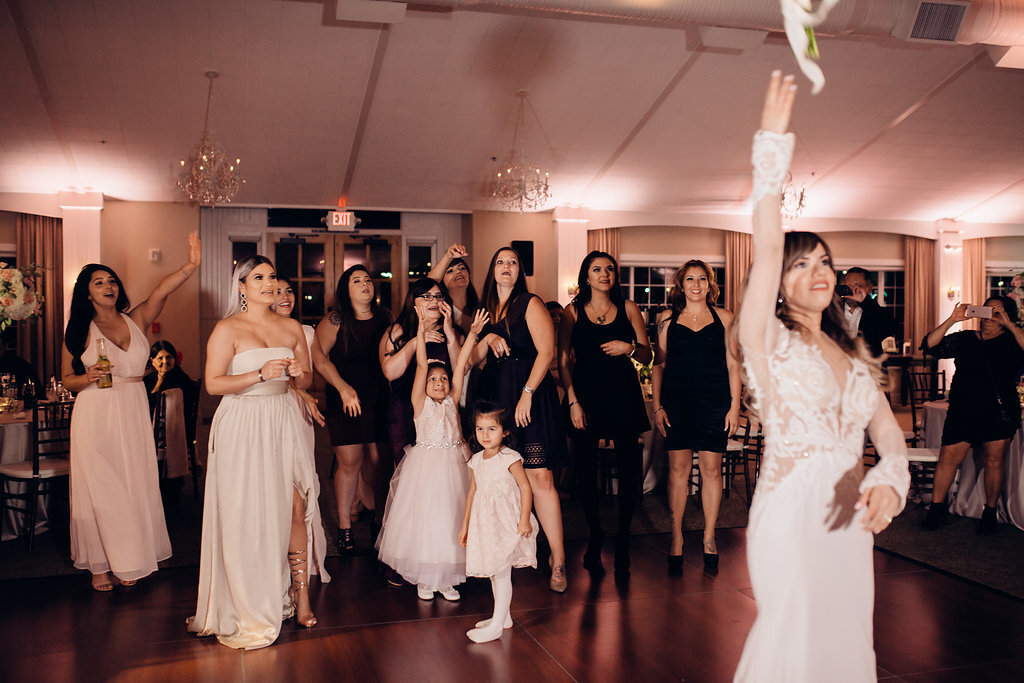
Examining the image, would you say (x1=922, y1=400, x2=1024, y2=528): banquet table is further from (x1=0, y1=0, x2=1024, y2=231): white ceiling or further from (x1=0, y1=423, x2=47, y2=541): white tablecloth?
(x1=0, y1=423, x2=47, y2=541): white tablecloth

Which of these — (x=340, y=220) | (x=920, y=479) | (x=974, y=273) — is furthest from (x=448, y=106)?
(x=974, y=273)

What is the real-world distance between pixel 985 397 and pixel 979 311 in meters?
0.59

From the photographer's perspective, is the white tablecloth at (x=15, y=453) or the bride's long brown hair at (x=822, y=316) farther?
the white tablecloth at (x=15, y=453)

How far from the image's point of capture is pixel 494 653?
3100mm

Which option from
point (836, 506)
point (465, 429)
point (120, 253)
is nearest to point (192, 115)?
point (120, 253)

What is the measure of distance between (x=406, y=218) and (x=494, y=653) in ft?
31.9

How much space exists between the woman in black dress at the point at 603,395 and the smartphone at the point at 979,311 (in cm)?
197

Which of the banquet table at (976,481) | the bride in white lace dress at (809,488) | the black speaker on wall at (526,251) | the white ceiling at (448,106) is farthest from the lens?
the black speaker on wall at (526,251)

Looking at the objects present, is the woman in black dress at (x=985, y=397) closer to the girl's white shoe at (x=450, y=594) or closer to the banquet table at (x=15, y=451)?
the girl's white shoe at (x=450, y=594)

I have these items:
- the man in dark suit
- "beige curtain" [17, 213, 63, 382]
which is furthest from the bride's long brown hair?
"beige curtain" [17, 213, 63, 382]

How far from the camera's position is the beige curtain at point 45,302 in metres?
10.6

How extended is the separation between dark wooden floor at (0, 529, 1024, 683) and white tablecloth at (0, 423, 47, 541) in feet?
3.50

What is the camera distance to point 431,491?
3.72 meters

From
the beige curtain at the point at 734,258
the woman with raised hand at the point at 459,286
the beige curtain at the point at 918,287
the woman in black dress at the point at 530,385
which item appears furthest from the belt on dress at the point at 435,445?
the beige curtain at the point at 918,287
